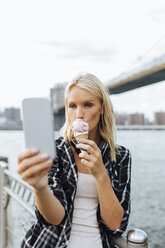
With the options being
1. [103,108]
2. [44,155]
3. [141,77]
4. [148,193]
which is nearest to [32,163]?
[44,155]

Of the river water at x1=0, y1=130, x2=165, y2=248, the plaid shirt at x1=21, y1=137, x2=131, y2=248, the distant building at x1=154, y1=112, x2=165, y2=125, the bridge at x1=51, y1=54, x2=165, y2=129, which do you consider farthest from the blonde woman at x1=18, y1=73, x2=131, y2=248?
the distant building at x1=154, y1=112, x2=165, y2=125

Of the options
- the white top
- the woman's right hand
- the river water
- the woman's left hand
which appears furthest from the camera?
the river water

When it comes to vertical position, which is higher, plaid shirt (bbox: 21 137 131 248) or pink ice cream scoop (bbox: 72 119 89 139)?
pink ice cream scoop (bbox: 72 119 89 139)

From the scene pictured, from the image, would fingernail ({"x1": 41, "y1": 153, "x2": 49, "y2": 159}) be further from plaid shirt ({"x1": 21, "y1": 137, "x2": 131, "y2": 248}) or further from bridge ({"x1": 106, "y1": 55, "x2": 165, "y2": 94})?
bridge ({"x1": 106, "y1": 55, "x2": 165, "y2": 94})

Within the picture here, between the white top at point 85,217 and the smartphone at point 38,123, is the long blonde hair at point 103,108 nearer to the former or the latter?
→ the white top at point 85,217

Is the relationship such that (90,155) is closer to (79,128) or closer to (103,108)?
(79,128)

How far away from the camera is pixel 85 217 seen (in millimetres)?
917

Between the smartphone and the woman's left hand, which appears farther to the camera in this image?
the woman's left hand

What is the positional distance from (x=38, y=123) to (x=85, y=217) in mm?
456

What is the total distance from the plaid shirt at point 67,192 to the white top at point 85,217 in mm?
23

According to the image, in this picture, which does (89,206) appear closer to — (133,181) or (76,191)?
(76,191)

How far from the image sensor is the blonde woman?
834 mm

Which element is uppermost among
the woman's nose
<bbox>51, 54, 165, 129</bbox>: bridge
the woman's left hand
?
<bbox>51, 54, 165, 129</bbox>: bridge

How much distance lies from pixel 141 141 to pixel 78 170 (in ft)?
121
